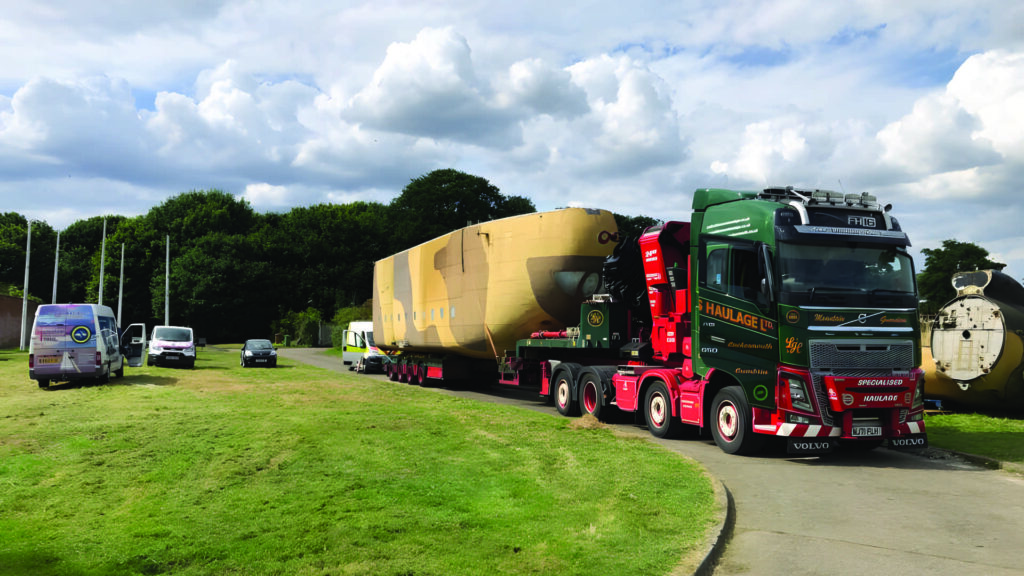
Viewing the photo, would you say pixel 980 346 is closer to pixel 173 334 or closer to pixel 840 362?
pixel 840 362

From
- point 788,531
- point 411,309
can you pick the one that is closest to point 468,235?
point 411,309

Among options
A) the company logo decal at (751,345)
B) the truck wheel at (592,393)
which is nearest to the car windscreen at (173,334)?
the truck wheel at (592,393)

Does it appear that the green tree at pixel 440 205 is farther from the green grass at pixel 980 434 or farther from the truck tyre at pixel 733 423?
the truck tyre at pixel 733 423

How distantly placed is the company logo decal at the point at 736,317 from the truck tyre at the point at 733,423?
1.00 meters

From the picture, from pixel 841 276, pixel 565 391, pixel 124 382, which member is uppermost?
pixel 841 276

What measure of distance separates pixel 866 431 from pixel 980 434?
4471 mm

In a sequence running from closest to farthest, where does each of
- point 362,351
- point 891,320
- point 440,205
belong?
1. point 891,320
2. point 362,351
3. point 440,205

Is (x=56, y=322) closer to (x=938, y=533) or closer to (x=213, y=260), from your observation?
(x=938, y=533)

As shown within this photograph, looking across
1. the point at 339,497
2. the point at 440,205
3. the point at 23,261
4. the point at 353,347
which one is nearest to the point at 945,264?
the point at 440,205

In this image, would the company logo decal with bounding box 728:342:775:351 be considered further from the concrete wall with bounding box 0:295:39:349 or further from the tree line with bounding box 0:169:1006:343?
the tree line with bounding box 0:169:1006:343

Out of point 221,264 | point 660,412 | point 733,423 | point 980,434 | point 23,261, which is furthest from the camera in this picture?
point 23,261

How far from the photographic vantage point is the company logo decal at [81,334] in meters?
21.6

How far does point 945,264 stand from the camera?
6431 centimetres

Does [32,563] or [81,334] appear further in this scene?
[81,334]
